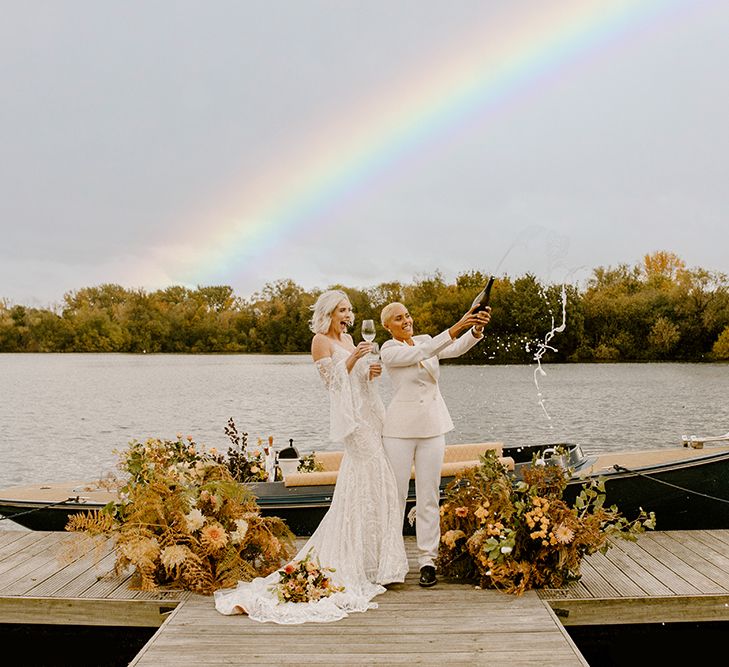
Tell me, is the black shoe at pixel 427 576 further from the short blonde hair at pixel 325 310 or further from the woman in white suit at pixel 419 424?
the short blonde hair at pixel 325 310

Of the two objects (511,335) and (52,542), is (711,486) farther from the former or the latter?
(511,335)

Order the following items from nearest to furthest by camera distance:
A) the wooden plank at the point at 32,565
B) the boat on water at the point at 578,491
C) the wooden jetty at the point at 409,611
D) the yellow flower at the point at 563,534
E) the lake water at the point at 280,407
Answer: the wooden jetty at the point at 409,611 → the yellow flower at the point at 563,534 → the wooden plank at the point at 32,565 → the boat on water at the point at 578,491 → the lake water at the point at 280,407

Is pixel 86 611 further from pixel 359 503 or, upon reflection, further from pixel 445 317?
pixel 445 317

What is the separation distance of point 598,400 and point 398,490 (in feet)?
100

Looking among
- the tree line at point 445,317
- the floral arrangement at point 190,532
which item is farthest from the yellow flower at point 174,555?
the tree line at point 445,317

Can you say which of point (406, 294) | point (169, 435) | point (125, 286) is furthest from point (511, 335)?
point (125, 286)

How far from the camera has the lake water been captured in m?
25.0

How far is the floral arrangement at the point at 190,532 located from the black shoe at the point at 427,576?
1108 millimetres

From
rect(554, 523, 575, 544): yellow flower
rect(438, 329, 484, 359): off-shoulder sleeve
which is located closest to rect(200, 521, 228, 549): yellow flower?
rect(438, 329, 484, 359): off-shoulder sleeve

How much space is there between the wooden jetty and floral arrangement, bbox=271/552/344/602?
0.29m

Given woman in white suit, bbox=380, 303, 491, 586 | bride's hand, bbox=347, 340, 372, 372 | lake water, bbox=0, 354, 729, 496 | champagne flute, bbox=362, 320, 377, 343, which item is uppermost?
champagne flute, bbox=362, 320, 377, 343

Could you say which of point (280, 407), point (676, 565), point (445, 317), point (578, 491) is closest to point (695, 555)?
point (676, 565)

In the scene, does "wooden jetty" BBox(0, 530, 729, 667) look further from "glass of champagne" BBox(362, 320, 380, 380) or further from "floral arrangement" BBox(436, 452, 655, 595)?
"glass of champagne" BBox(362, 320, 380, 380)

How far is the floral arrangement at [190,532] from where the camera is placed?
5.81m
